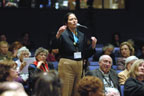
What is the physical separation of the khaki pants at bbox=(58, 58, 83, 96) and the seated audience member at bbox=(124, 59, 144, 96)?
63 cm

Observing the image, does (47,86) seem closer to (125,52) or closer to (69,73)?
(69,73)

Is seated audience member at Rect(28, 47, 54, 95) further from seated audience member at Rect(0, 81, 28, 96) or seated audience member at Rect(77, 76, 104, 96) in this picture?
seated audience member at Rect(0, 81, 28, 96)

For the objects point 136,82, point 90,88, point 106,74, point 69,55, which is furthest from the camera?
point 106,74

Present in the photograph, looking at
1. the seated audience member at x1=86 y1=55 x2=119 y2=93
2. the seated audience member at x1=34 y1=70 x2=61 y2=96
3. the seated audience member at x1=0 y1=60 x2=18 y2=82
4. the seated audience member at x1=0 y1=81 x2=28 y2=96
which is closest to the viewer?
the seated audience member at x1=0 y1=81 x2=28 y2=96

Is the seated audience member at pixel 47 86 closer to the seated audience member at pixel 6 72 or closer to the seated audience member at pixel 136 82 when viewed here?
the seated audience member at pixel 6 72

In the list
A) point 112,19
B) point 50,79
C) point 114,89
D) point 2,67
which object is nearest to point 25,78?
point 114,89

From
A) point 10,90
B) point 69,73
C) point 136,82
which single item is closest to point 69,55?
point 69,73

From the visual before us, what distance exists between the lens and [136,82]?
4027 mm

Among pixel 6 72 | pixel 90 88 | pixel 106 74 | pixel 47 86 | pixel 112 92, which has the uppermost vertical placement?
pixel 47 86

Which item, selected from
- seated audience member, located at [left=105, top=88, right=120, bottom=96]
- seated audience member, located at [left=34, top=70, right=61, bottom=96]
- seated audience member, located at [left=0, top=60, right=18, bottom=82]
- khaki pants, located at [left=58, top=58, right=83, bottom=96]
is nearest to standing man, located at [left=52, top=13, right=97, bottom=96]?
khaki pants, located at [left=58, top=58, right=83, bottom=96]

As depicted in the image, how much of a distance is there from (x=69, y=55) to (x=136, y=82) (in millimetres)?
910

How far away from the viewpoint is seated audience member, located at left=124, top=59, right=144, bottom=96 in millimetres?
3941

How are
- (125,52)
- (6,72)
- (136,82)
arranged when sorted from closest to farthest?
(6,72) < (136,82) < (125,52)

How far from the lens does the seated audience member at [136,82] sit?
12.9ft
